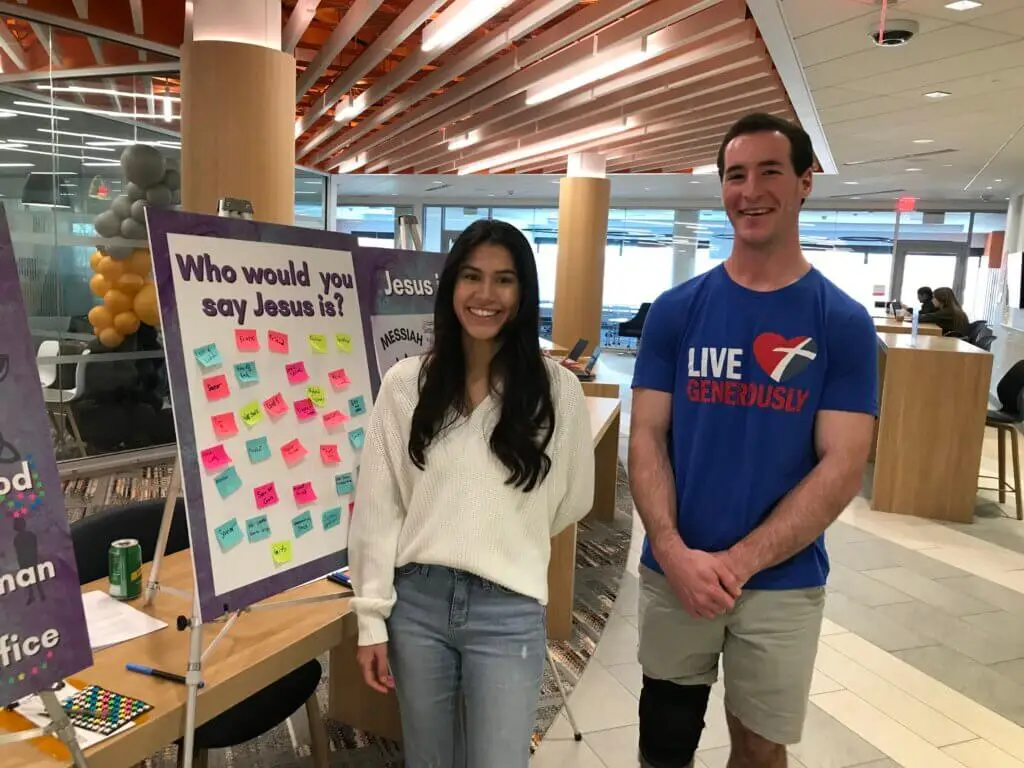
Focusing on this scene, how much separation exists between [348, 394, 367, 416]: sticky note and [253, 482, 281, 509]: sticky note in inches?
12.1

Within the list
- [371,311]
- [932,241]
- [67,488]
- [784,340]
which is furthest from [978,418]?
[932,241]

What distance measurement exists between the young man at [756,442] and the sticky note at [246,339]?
89cm

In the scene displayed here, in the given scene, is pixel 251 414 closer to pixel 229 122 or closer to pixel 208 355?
pixel 208 355

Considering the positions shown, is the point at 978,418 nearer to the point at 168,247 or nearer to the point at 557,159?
the point at 168,247

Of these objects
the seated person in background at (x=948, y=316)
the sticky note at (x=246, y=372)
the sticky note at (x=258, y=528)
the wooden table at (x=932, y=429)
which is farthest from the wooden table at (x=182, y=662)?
the seated person in background at (x=948, y=316)

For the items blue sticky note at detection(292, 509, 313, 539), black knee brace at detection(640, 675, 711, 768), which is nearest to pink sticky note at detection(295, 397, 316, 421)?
blue sticky note at detection(292, 509, 313, 539)

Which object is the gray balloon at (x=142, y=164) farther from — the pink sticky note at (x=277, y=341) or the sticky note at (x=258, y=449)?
the sticky note at (x=258, y=449)

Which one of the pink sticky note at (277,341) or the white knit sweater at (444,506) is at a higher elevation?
the pink sticky note at (277,341)

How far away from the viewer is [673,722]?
1825mm

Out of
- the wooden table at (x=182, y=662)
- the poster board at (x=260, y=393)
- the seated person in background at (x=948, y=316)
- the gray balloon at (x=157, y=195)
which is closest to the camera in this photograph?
the wooden table at (x=182, y=662)

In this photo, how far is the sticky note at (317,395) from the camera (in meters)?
1.80

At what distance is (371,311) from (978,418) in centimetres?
489

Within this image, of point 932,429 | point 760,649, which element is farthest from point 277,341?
point 932,429

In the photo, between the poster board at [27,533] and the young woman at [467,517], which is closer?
the poster board at [27,533]
